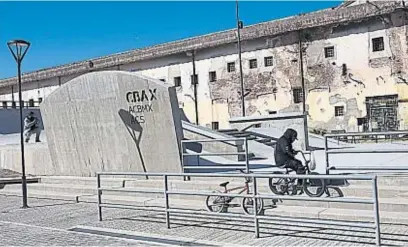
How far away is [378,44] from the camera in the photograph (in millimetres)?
27328

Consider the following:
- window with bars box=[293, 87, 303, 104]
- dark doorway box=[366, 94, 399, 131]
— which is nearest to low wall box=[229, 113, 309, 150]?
dark doorway box=[366, 94, 399, 131]

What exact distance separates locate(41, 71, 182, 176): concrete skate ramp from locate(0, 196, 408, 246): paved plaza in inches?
88.4

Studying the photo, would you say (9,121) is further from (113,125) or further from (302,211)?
(302,211)

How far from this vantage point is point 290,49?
30328mm

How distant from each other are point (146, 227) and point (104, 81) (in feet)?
18.9

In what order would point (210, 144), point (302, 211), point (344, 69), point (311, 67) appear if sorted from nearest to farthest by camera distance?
point (302, 211)
point (210, 144)
point (344, 69)
point (311, 67)

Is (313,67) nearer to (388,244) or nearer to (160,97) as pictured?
(160,97)

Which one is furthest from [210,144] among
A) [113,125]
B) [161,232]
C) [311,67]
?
[311,67]

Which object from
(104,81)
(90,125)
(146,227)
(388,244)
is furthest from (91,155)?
(388,244)

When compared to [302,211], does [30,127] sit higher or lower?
higher

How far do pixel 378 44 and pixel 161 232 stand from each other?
72.5ft

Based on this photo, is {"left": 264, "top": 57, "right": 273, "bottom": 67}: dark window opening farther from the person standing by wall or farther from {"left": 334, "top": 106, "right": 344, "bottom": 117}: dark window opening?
the person standing by wall

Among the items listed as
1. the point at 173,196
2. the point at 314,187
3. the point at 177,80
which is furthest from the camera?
the point at 177,80

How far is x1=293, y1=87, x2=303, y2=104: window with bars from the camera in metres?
30.3
